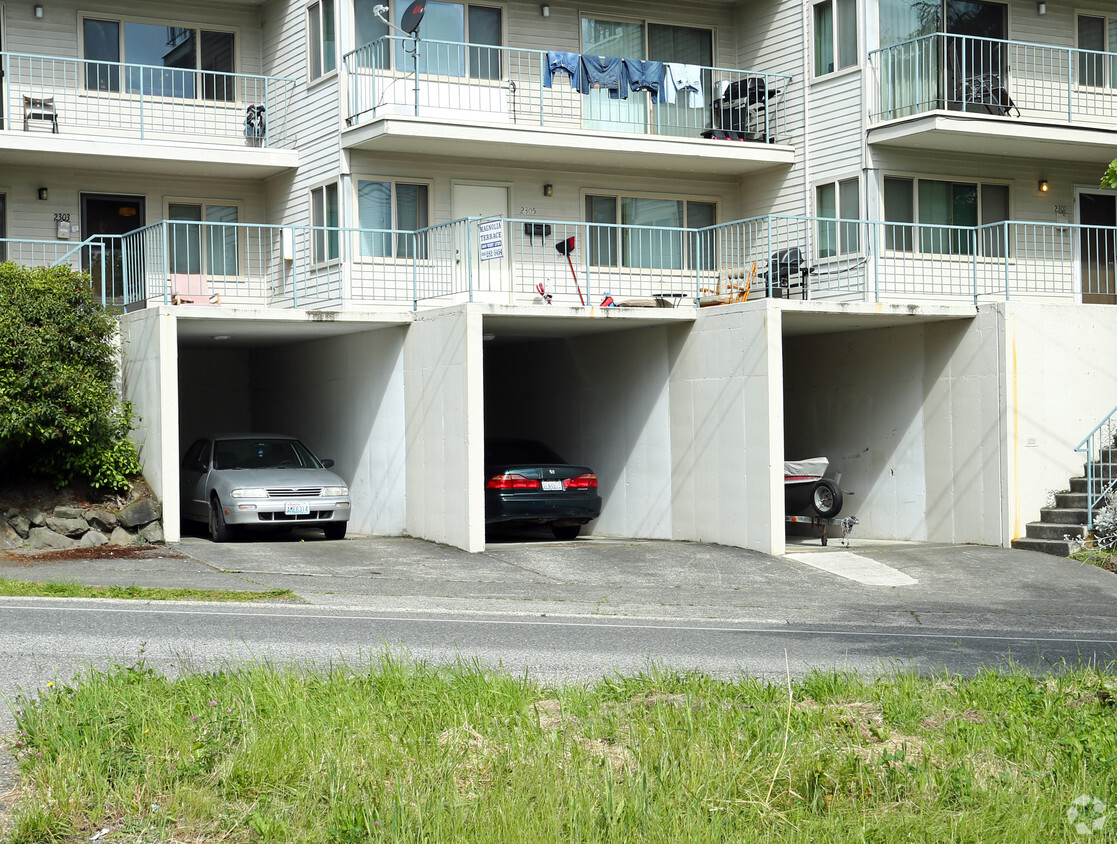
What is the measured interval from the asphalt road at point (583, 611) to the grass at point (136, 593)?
0.33m

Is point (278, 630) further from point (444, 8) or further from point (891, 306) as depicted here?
point (444, 8)

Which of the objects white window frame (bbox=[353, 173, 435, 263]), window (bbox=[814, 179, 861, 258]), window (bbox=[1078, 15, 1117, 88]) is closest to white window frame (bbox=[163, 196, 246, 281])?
white window frame (bbox=[353, 173, 435, 263])

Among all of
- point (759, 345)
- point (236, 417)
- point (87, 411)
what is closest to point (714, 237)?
point (759, 345)

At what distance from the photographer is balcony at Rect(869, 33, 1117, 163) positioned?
74.3 ft

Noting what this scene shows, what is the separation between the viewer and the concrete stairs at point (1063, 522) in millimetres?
18422

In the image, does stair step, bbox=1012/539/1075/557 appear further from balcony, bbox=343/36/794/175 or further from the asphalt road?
balcony, bbox=343/36/794/175

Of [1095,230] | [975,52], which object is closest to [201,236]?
[975,52]

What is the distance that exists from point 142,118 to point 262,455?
6536 millimetres

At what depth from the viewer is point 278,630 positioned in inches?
434

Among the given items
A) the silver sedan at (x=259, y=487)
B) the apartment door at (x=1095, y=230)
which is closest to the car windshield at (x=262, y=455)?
the silver sedan at (x=259, y=487)

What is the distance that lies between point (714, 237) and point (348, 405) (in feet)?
26.6

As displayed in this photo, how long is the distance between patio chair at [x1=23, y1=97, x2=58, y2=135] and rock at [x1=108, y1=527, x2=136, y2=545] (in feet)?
26.0

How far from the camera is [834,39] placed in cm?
2378

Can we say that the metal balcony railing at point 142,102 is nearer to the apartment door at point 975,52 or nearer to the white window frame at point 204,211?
the white window frame at point 204,211
